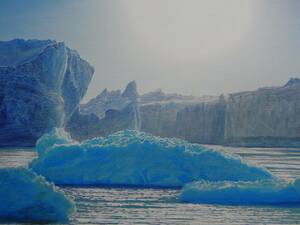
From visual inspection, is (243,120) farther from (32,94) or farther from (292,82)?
(32,94)

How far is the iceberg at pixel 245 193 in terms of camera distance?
1371cm

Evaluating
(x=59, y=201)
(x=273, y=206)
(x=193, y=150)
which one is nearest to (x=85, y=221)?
(x=59, y=201)

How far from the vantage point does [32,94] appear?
4391cm

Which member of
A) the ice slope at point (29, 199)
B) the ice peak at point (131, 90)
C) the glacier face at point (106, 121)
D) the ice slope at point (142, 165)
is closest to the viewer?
the ice slope at point (29, 199)

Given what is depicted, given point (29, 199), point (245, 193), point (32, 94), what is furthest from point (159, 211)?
point (32, 94)

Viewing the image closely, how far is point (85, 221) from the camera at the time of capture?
Result: 10930mm

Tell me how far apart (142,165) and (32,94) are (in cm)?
2793

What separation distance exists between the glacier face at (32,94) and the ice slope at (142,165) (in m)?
25.9

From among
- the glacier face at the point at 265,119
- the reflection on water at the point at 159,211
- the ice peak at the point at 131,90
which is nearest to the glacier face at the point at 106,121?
the ice peak at the point at 131,90

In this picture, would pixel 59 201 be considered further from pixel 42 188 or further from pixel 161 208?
pixel 161 208

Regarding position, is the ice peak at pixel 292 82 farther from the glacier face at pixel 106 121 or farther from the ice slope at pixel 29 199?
the ice slope at pixel 29 199

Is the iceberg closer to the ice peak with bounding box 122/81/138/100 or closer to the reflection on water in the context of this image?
the reflection on water

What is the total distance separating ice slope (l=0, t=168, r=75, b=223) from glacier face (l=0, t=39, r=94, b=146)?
3261 cm

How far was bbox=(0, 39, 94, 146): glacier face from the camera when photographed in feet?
143
